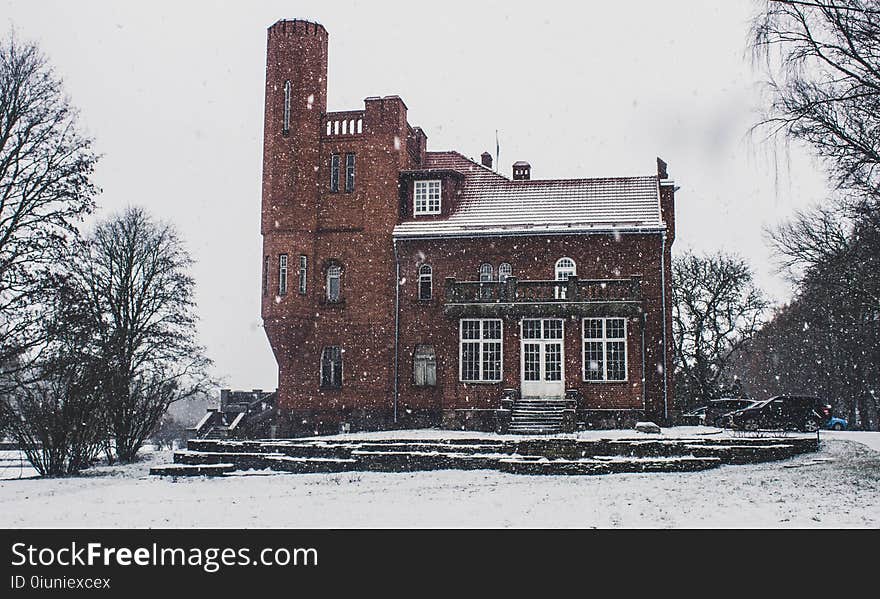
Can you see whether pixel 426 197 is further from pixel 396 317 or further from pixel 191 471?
pixel 191 471

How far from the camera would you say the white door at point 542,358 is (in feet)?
99.5

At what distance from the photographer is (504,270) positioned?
32719 mm

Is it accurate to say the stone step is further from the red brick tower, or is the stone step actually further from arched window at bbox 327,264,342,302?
arched window at bbox 327,264,342,302

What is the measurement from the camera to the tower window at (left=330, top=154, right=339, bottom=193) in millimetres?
33188

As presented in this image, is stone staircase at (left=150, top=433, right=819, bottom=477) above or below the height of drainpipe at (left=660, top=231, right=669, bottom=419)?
below

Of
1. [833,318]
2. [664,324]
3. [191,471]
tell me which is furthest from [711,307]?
[191,471]

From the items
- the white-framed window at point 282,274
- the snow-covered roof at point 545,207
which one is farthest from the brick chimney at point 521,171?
the white-framed window at point 282,274

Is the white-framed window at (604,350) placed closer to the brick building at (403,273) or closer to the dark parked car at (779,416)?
the brick building at (403,273)

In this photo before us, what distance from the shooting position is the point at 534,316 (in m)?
30.3

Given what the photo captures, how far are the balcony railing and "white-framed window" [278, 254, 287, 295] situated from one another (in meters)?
5.91

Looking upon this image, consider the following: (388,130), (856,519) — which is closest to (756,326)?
(388,130)

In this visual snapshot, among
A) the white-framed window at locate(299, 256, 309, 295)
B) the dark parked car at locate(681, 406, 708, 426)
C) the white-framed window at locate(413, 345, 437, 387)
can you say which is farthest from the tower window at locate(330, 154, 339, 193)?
the dark parked car at locate(681, 406, 708, 426)
